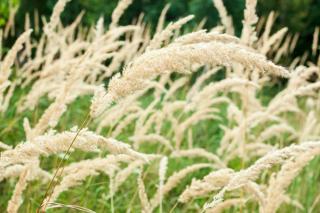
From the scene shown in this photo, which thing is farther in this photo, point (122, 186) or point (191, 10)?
point (191, 10)

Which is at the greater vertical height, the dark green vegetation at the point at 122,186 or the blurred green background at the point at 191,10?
the dark green vegetation at the point at 122,186

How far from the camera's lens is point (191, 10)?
1415 centimetres

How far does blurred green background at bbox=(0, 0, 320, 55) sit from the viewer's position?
14.2 meters

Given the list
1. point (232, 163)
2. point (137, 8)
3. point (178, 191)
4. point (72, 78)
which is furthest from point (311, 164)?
point (137, 8)

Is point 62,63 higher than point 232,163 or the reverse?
higher

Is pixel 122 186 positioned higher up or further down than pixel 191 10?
higher up

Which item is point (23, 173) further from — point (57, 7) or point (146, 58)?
point (57, 7)

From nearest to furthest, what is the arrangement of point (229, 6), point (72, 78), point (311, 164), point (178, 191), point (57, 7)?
point (72, 78) → point (57, 7) → point (178, 191) → point (311, 164) → point (229, 6)

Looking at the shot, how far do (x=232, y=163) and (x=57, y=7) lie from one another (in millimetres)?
3131

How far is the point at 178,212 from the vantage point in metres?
3.84

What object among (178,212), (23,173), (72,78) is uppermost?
(72,78)

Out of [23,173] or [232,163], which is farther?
[232,163]

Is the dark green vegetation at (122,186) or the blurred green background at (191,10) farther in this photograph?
the blurred green background at (191,10)

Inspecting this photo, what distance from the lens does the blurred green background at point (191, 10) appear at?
14.2m
